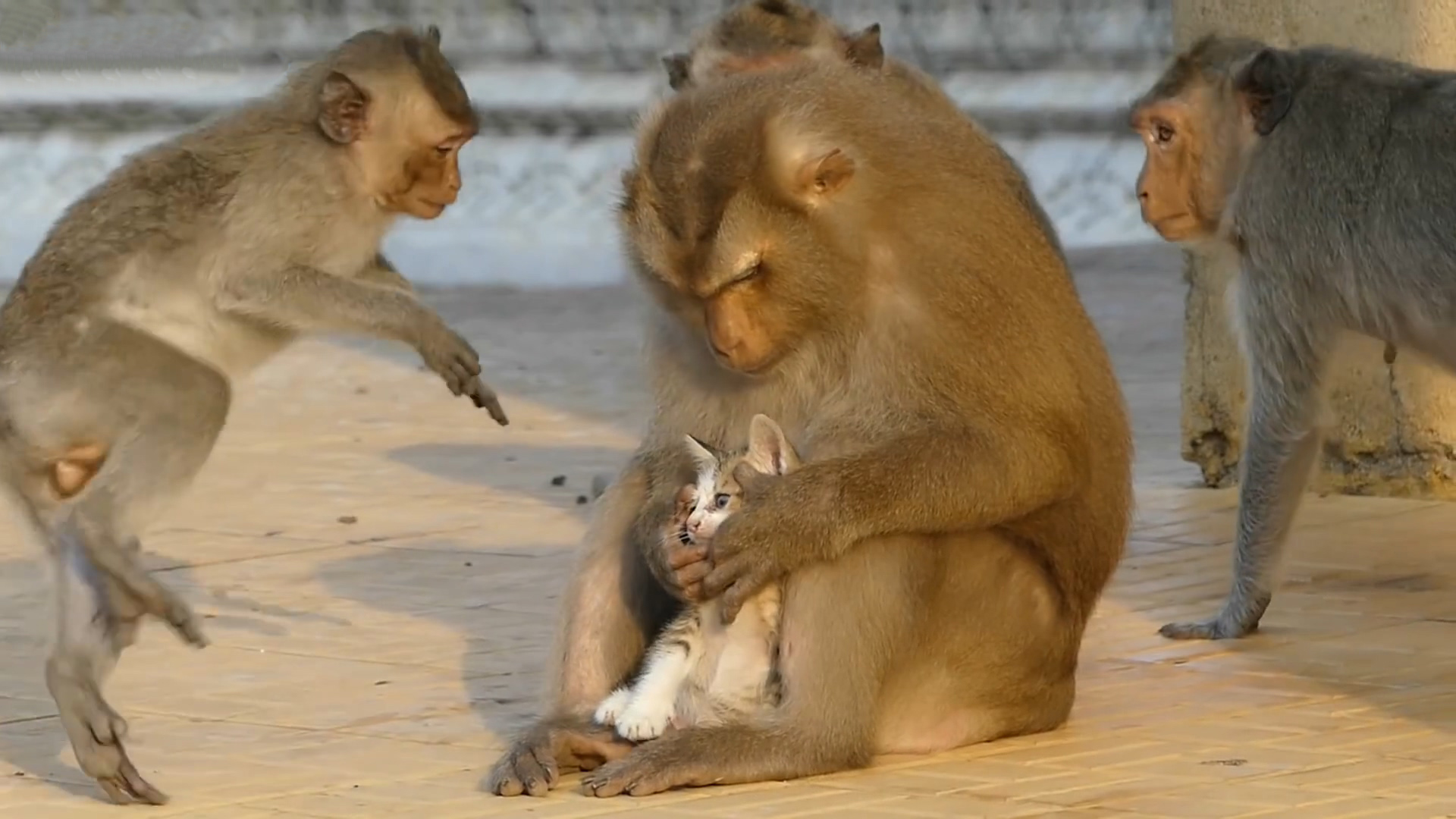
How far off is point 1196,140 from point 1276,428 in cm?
67

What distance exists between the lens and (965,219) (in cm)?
500

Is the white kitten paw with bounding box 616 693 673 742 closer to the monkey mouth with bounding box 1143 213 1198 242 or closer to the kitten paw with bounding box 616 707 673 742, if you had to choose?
the kitten paw with bounding box 616 707 673 742

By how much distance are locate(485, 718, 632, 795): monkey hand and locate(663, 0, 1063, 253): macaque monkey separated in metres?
2.07

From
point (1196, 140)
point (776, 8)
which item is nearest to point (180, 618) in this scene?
point (1196, 140)

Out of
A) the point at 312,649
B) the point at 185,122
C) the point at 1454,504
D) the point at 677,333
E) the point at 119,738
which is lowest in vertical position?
the point at 185,122

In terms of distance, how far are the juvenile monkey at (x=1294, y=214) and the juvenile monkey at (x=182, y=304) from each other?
1.68 meters

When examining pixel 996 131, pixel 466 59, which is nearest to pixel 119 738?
pixel 996 131

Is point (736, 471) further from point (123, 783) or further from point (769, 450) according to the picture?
point (123, 783)

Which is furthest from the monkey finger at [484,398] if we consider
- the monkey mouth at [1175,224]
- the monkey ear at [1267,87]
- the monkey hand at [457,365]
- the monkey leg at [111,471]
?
the monkey ear at [1267,87]

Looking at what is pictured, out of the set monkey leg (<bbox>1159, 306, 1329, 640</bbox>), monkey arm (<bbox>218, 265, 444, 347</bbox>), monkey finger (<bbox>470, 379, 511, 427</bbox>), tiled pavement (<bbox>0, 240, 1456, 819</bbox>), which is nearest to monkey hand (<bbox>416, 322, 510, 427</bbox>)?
monkey finger (<bbox>470, 379, 511, 427</bbox>)

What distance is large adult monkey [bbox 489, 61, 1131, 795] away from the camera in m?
4.82

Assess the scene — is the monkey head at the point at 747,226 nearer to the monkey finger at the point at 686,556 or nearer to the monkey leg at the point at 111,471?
the monkey finger at the point at 686,556

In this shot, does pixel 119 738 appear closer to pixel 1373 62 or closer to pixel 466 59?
pixel 1373 62

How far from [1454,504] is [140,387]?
12.5 feet
